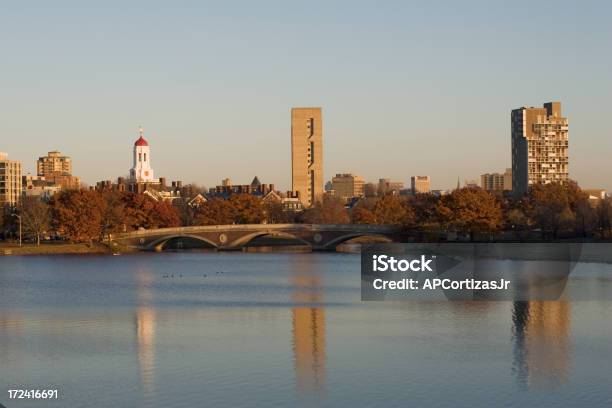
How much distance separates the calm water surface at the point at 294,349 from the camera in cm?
2775

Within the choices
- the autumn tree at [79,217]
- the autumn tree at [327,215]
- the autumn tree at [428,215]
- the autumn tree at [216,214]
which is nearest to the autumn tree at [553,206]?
the autumn tree at [428,215]

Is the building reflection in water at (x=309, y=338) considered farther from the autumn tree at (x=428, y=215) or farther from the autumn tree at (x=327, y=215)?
the autumn tree at (x=327, y=215)

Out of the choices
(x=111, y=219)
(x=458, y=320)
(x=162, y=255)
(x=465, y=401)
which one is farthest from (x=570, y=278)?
(x=111, y=219)

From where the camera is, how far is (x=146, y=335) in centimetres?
3878

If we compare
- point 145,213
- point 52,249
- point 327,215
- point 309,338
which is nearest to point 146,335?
point 309,338

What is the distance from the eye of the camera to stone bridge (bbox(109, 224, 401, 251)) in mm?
114188

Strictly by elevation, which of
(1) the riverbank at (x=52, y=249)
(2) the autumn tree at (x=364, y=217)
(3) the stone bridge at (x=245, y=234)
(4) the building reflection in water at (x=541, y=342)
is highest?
(2) the autumn tree at (x=364, y=217)

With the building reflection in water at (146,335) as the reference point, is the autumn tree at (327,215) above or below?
above

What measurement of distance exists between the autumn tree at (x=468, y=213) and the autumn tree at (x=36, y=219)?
41.9m

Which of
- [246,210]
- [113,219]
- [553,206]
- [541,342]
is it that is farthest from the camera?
[246,210]

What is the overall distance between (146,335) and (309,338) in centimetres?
608

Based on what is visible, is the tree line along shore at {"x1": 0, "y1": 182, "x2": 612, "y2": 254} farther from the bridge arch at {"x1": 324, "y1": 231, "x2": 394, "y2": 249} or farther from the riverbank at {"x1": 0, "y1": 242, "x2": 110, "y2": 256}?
the bridge arch at {"x1": 324, "y1": 231, "x2": 394, "y2": 249}

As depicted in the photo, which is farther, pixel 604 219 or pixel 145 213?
pixel 145 213

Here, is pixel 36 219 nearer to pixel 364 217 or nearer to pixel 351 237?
pixel 351 237
